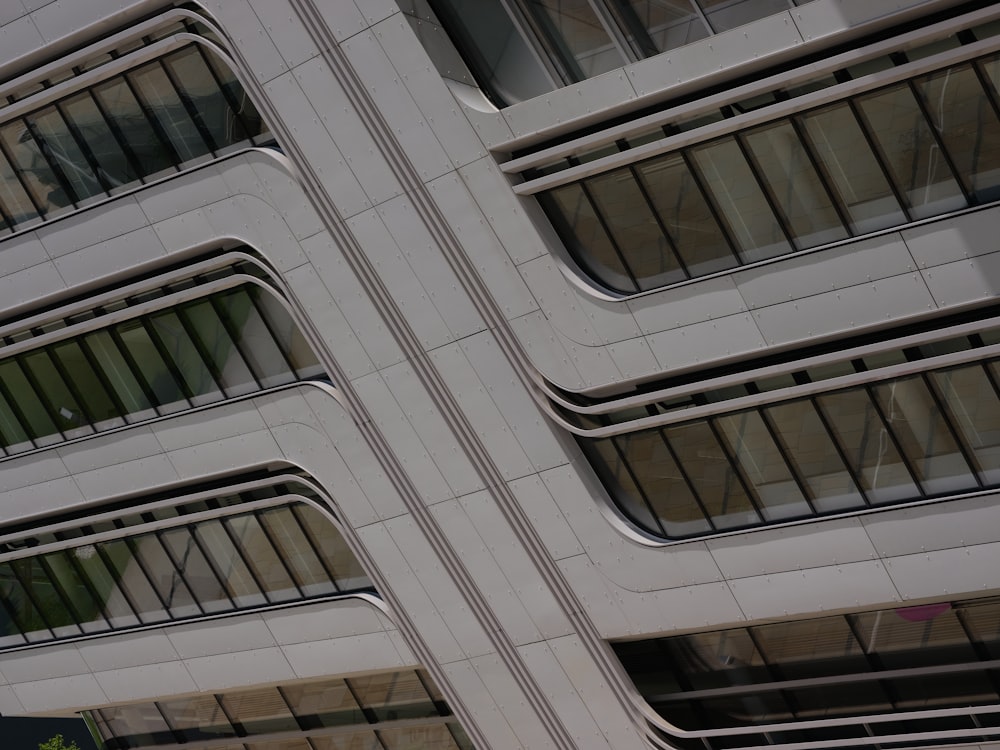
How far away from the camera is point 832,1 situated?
58.4ft

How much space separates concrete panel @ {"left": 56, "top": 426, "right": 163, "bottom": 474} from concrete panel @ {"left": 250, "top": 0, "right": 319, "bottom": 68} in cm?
995

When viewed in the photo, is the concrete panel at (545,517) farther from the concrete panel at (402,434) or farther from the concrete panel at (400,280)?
the concrete panel at (400,280)

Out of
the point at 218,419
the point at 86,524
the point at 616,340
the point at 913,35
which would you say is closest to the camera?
the point at 913,35

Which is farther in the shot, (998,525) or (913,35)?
(998,525)

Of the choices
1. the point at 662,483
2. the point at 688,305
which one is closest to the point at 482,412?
the point at 662,483

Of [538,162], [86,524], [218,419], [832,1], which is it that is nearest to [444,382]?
[538,162]

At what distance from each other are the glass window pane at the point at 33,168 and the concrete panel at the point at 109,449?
18.3 ft

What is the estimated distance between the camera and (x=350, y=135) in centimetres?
2277

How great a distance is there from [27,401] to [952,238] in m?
22.5

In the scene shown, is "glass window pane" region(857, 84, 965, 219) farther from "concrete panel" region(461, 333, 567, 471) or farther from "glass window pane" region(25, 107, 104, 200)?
"glass window pane" region(25, 107, 104, 200)

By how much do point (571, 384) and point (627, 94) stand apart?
5.48 m

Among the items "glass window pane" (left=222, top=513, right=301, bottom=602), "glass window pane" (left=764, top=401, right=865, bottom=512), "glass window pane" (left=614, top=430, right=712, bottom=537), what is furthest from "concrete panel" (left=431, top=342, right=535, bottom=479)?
"glass window pane" (left=222, top=513, right=301, bottom=602)

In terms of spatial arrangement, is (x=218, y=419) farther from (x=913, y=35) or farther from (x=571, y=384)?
(x=913, y=35)

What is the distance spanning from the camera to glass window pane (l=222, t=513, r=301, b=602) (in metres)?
27.9
